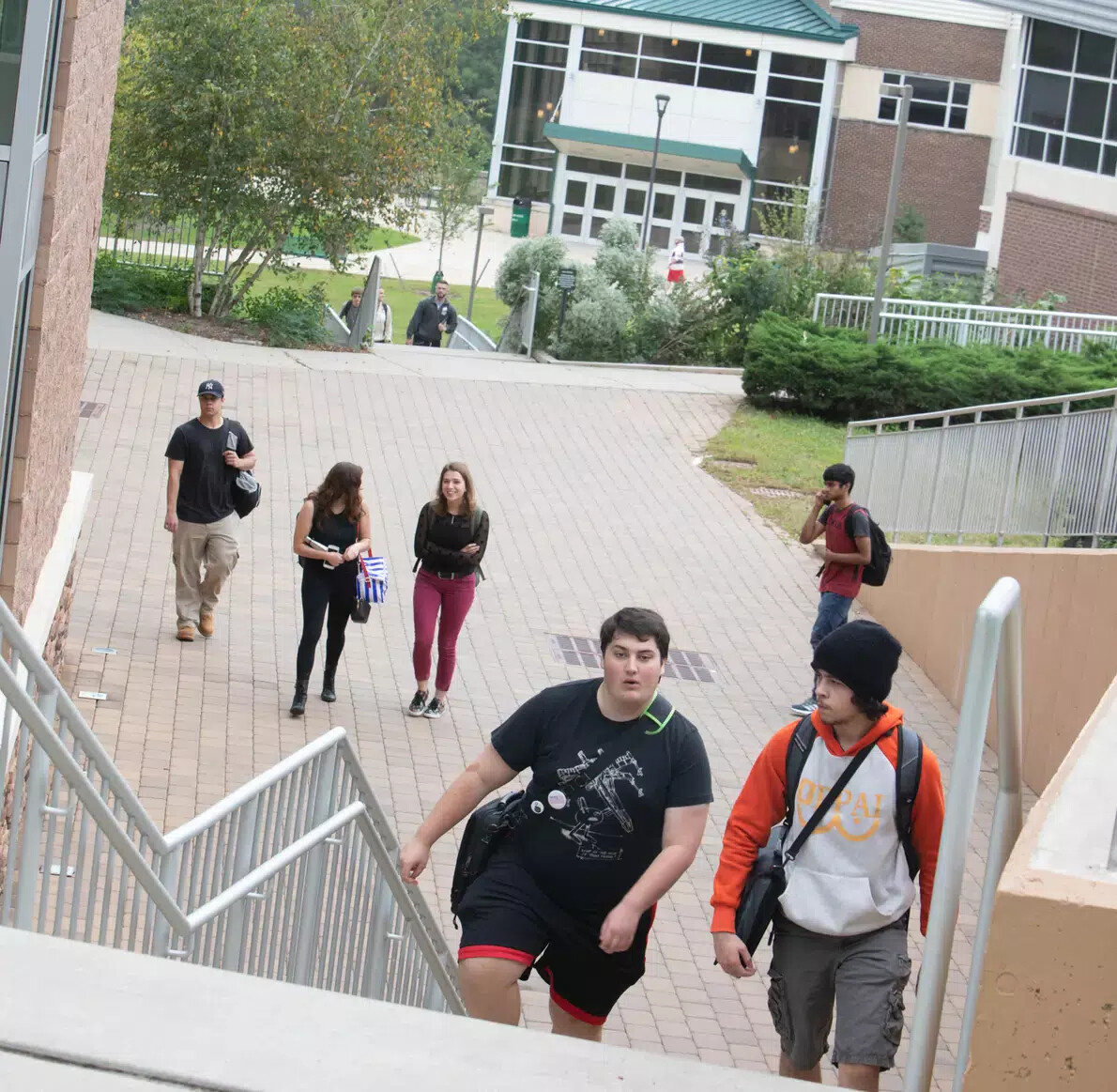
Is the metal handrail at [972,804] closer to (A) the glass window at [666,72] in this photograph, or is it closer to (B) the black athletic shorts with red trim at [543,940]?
(B) the black athletic shorts with red trim at [543,940]

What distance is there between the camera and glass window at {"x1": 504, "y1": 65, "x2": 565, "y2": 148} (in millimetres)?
58219

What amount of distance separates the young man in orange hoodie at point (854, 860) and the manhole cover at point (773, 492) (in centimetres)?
1484

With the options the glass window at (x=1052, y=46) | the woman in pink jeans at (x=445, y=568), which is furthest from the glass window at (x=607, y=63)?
the woman in pink jeans at (x=445, y=568)

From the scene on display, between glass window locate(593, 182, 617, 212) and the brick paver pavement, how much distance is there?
34922mm

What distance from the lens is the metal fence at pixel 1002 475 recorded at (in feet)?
40.7

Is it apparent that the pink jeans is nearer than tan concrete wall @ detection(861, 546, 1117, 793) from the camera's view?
No

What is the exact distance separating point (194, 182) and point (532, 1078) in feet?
76.0

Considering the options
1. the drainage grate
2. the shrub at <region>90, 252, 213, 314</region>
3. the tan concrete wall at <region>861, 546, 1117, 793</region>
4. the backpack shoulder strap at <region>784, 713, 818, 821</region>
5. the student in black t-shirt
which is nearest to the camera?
the backpack shoulder strap at <region>784, 713, 818, 821</region>

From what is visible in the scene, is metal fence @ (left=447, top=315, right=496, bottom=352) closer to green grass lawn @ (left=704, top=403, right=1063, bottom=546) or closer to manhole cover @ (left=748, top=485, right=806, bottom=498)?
green grass lawn @ (left=704, top=403, right=1063, bottom=546)

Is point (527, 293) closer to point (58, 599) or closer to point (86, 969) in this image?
point (58, 599)

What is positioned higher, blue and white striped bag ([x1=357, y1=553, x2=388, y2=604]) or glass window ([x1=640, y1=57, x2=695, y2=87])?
glass window ([x1=640, y1=57, x2=695, y2=87])

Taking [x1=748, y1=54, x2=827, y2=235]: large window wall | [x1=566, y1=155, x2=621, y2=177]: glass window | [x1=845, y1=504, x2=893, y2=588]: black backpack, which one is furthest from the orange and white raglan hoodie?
[x1=566, y1=155, x2=621, y2=177]: glass window

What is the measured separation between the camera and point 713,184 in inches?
2275

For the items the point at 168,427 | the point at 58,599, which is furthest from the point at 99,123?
the point at 168,427
